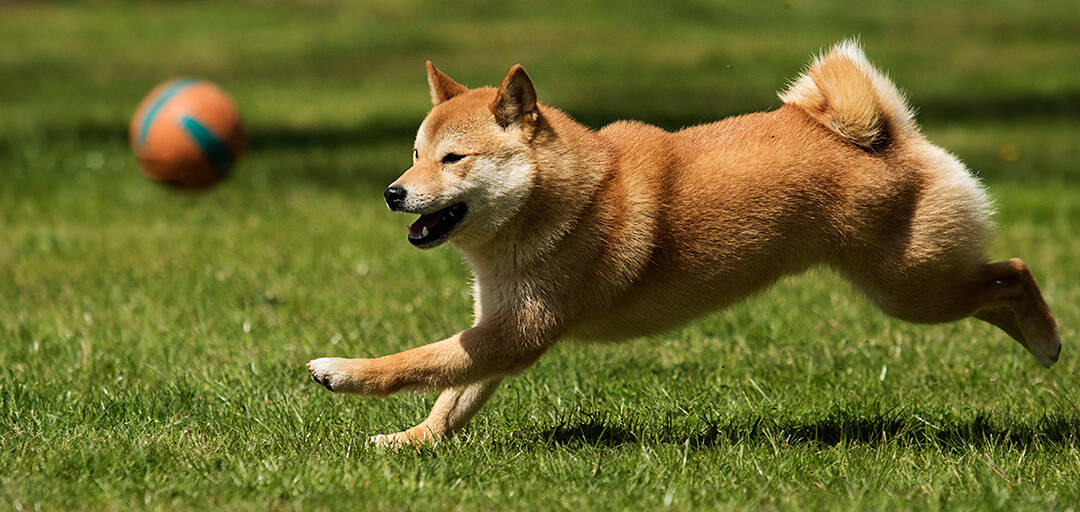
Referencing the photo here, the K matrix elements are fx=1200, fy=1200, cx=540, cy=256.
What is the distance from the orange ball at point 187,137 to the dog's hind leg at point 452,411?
436 centimetres

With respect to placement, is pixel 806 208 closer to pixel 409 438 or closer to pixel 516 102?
pixel 516 102

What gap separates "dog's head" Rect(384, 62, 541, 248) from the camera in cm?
388

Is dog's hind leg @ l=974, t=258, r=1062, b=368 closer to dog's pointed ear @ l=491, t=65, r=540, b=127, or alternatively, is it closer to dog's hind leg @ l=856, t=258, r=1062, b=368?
dog's hind leg @ l=856, t=258, r=1062, b=368

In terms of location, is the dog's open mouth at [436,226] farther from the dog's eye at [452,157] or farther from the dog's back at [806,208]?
the dog's back at [806,208]

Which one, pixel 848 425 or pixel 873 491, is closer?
pixel 873 491

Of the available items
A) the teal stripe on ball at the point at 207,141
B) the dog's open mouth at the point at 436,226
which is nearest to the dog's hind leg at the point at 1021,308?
the dog's open mouth at the point at 436,226

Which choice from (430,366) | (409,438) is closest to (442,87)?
(430,366)

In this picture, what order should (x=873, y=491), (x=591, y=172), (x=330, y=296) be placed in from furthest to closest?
(x=330, y=296)
(x=591, y=172)
(x=873, y=491)

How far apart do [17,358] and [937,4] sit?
20740 mm

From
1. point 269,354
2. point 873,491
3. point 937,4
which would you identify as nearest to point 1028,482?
point 873,491

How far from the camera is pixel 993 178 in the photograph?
10.1 m

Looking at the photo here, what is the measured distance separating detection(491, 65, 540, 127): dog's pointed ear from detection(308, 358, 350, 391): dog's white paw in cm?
97

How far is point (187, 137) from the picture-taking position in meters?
8.03

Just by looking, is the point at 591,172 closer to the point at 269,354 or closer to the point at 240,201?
the point at 269,354
